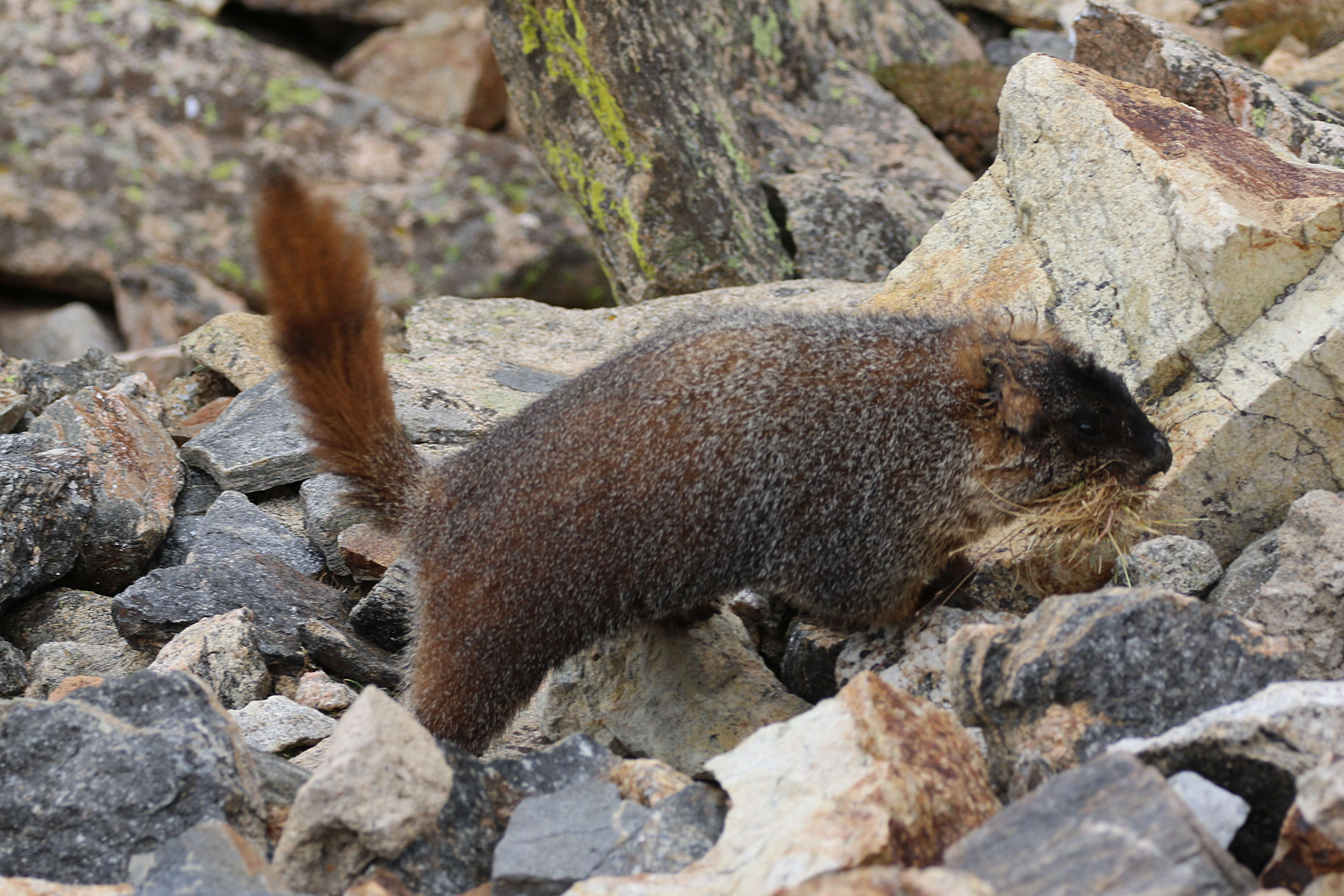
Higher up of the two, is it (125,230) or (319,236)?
(319,236)

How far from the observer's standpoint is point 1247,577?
482 centimetres

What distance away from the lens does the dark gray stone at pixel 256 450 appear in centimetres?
660

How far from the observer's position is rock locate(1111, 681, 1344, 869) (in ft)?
10.2

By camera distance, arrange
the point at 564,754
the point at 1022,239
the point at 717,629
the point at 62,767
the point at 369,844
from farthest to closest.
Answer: the point at 1022,239
the point at 717,629
the point at 564,754
the point at 62,767
the point at 369,844

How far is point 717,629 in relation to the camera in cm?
569

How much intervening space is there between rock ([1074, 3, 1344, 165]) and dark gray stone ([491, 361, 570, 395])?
3927 mm

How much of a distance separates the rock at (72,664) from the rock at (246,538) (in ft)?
2.19

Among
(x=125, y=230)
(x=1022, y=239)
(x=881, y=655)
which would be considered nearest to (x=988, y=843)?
(x=881, y=655)

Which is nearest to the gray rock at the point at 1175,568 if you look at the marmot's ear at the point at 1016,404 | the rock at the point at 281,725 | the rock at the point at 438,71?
the marmot's ear at the point at 1016,404

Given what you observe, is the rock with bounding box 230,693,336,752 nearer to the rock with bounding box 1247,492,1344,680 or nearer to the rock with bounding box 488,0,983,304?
the rock with bounding box 1247,492,1344,680

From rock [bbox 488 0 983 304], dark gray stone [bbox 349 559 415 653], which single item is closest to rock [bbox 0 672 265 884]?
dark gray stone [bbox 349 559 415 653]

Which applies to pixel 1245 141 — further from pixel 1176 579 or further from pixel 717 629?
pixel 717 629

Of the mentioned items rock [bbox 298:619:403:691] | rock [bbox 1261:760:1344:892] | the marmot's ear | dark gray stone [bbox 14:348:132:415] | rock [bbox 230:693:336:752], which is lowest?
dark gray stone [bbox 14:348:132:415]

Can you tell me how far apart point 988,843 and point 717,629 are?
9.51 ft
